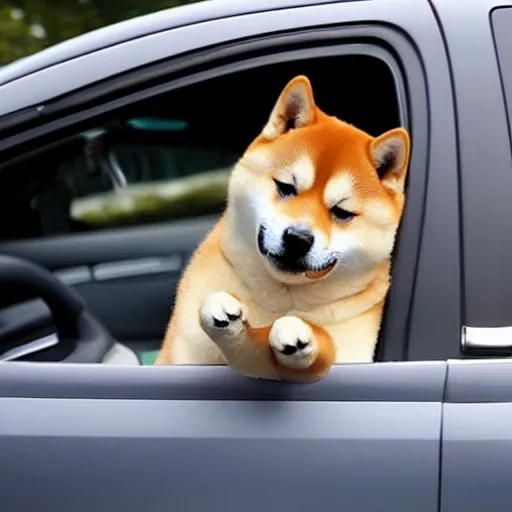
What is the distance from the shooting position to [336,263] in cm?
216

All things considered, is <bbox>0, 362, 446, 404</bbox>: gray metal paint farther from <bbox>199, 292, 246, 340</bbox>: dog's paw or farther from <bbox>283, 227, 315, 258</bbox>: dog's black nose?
<bbox>283, 227, 315, 258</bbox>: dog's black nose

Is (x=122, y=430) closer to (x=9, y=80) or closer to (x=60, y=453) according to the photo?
(x=60, y=453)

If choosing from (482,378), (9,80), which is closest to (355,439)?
(482,378)

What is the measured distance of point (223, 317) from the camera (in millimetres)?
2053

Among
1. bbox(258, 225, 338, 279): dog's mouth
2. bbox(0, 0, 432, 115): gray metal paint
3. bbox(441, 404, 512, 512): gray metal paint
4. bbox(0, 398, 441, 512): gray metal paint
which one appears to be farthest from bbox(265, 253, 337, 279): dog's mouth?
bbox(0, 0, 432, 115): gray metal paint

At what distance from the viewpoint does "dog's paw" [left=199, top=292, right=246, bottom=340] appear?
2053 mm

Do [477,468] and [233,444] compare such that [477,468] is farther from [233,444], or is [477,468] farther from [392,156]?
[392,156]

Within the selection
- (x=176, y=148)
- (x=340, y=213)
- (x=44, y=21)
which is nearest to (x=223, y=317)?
(x=340, y=213)

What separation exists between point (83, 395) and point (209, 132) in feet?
5.47

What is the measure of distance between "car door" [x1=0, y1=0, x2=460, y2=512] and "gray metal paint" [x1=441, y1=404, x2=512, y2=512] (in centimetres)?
2

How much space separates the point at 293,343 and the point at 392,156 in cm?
40

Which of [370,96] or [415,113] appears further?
[370,96]

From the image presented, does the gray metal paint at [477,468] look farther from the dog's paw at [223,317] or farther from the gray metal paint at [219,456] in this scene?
the dog's paw at [223,317]

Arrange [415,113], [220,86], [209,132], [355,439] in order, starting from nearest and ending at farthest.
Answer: [355,439]
[415,113]
[220,86]
[209,132]
